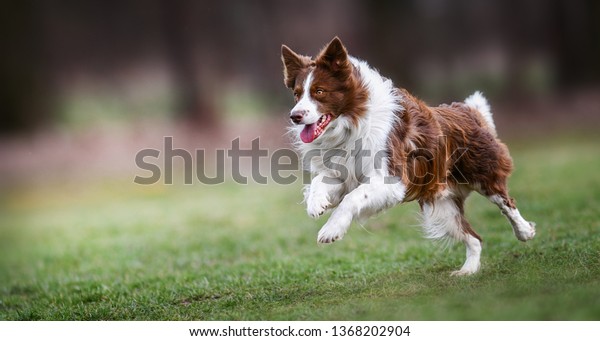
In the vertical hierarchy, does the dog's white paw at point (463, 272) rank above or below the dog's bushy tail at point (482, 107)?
below

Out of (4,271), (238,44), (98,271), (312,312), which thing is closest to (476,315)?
(312,312)

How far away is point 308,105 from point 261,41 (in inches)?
655

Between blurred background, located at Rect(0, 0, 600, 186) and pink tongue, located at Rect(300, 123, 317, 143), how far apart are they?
11.5 metres

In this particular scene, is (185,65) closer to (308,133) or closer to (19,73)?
(19,73)

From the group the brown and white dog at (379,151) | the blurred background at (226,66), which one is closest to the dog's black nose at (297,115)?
the brown and white dog at (379,151)

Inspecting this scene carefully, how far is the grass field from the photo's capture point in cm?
533

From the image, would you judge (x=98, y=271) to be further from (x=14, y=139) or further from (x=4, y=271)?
(x=14, y=139)

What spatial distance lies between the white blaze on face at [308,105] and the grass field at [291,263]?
1342 mm

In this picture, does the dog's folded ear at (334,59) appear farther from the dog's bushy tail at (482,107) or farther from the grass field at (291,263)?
the grass field at (291,263)

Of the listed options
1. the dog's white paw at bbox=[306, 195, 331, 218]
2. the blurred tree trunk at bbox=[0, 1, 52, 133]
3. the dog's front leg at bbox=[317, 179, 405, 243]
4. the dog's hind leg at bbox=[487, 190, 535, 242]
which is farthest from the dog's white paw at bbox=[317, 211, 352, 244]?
the blurred tree trunk at bbox=[0, 1, 52, 133]

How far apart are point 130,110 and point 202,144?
13.3ft

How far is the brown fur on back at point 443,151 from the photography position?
18.8 ft

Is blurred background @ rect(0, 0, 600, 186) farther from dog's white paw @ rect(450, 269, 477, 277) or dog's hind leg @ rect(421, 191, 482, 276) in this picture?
dog's white paw @ rect(450, 269, 477, 277)

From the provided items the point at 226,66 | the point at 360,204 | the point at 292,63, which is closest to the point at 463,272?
the point at 360,204
